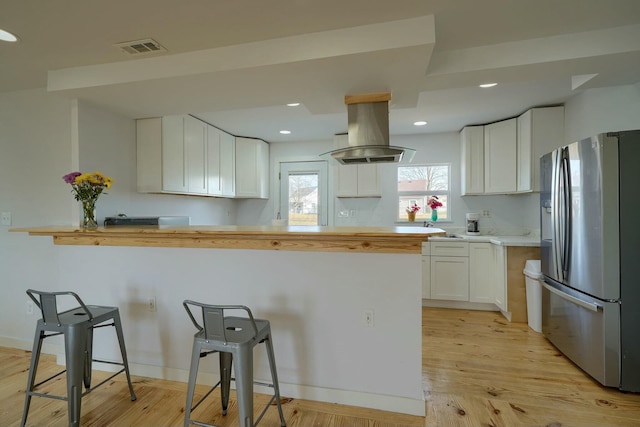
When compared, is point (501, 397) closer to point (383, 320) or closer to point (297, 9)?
point (383, 320)

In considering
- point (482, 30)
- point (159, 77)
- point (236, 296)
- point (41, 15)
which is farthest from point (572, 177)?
point (41, 15)

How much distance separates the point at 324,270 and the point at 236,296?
0.65m

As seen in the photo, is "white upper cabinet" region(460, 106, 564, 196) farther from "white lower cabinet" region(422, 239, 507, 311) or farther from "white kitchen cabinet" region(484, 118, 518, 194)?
"white lower cabinet" region(422, 239, 507, 311)

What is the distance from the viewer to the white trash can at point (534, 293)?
10.0ft

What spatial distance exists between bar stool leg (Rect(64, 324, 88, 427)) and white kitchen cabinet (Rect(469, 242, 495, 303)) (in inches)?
146

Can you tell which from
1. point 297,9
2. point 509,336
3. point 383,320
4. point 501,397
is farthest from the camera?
point 509,336

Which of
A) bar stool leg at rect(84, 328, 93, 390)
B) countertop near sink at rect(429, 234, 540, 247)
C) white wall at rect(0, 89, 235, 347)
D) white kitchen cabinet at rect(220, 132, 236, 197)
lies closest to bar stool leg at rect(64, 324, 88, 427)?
bar stool leg at rect(84, 328, 93, 390)

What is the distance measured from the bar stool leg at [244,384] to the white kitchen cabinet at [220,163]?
2735mm

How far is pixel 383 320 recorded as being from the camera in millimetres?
1893

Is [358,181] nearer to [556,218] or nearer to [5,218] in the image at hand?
[556,218]

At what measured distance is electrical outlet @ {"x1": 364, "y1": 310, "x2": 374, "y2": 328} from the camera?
1.91 meters

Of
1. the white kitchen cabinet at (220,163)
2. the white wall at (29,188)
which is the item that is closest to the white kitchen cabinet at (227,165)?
the white kitchen cabinet at (220,163)

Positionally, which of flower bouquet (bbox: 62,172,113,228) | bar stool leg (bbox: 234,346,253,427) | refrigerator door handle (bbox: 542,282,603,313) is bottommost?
bar stool leg (bbox: 234,346,253,427)

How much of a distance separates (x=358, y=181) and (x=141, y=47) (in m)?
3.02
